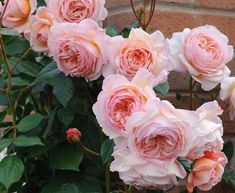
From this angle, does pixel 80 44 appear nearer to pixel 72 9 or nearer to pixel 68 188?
pixel 72 9

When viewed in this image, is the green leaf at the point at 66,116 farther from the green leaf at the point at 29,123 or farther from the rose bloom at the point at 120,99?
the rose bloom at the point at 120,99

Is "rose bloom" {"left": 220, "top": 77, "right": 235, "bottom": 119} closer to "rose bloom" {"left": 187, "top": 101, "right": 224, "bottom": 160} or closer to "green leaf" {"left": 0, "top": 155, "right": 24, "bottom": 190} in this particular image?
"rose bloom" {"left": 187, "top": 101, "right": 224, "bottom": 160}

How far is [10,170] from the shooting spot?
3.27 feet

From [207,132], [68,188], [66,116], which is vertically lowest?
[68,188]

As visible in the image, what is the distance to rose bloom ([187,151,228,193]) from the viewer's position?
92 cm

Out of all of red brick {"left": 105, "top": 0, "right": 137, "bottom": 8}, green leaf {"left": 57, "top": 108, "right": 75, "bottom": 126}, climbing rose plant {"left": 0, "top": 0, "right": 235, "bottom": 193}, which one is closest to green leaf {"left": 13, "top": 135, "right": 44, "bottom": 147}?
climbing rose plant {"left": 0, "top": 0, "right": 235, "bottom": 193}

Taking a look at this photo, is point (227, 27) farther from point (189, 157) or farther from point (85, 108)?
point (189, 157)

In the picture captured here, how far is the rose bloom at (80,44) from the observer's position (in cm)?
102

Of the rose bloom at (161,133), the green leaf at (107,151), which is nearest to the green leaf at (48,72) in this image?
the green leaf at (107,151)

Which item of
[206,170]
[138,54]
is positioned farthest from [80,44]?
[206,170]

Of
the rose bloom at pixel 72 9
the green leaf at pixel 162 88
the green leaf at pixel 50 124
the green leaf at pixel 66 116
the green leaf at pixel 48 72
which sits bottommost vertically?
the green leaf at pixel 50 124

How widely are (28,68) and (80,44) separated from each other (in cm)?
21

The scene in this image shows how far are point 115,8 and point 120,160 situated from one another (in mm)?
587

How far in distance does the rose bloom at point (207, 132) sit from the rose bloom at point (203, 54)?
0.18 m
